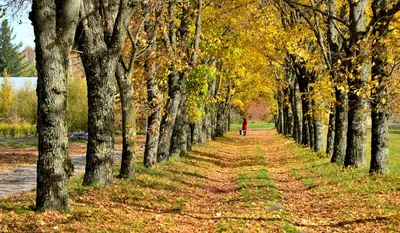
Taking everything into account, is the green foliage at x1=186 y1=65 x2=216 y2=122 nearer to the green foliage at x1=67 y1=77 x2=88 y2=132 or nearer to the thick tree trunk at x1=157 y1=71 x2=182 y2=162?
the thick tree trunk at x1=157 y1=71 x2=182 y2=162

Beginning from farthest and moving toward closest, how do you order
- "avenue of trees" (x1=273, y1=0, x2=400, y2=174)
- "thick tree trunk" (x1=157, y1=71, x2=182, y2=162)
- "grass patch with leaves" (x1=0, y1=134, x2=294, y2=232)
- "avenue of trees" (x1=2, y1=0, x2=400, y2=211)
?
"thick tree trunk" (x1=157, y1=71, x2=182, y2=162) < "avenue of trees" (x1=273, y1=0, x2=400, y2=174) < "avenue of trees" (x1=2, y1=0, x2=400, y2=211) < "grass patch with leaves" (x1=0, y1=134, x2=294, y2=232)

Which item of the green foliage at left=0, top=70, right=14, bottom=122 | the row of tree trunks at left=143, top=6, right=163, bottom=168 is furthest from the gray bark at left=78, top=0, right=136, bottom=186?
the green foliage at left=0, top=70, right=14, bottom=122

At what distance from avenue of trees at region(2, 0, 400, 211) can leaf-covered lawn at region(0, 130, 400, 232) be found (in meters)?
0.73

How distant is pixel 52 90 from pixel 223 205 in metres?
5.99

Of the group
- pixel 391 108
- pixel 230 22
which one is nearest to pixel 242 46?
pixel 230 22

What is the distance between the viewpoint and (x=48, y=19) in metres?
8.50

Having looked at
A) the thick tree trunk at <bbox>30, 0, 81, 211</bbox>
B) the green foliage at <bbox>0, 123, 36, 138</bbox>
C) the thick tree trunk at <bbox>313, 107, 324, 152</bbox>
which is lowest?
the green foliage at <bbox>0, 123, 36, 138</bbox>

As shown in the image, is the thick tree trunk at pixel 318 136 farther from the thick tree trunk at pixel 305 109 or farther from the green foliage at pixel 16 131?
the green foliage at pixel 16 131

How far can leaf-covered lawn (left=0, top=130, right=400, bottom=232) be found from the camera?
9.05 metres

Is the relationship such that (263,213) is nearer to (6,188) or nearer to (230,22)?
(6,188)

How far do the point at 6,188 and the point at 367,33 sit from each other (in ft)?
40.1

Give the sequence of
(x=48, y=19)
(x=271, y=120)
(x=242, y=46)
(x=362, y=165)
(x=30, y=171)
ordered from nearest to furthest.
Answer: (x=48, y=19) → (x=362, y=165) → (x=30, y=171) → (x=242, y=46) → (x=271, y=120)

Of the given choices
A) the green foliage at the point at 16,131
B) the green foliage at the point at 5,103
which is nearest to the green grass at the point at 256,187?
the green foliage at the point at 16,131

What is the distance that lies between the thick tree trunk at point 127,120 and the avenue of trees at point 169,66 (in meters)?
0.03
